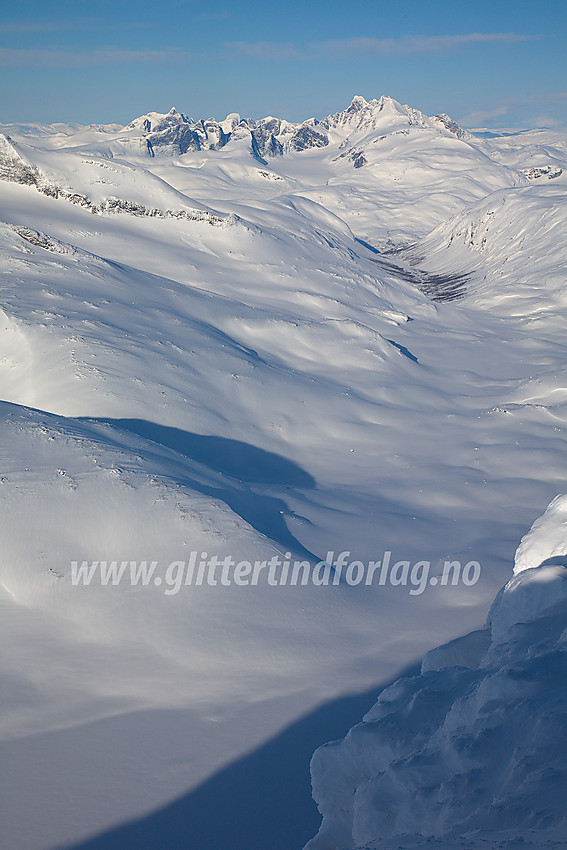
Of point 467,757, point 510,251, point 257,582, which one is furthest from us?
point 510,251

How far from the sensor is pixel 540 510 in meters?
16.4

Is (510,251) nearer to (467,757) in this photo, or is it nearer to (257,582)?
(257,582)

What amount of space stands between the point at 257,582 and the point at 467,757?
5.35 m

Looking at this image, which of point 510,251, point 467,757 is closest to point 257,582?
point 467,757

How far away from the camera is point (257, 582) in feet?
→ 32.9

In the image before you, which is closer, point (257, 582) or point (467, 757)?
point (467, 757)

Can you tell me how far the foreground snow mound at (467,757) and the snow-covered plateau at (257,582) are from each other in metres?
0.03

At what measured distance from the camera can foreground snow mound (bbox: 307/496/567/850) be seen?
4609 millimetres

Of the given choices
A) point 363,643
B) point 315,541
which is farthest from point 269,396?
point 363,643

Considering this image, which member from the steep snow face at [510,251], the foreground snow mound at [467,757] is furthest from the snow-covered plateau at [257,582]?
the steep snow face at [510,251]

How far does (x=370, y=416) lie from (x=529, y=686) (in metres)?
17.6

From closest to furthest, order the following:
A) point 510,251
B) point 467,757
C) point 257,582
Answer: point 467,757 → point 257,582 → point 510,251

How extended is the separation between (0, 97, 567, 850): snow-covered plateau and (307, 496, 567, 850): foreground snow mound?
0.03 m

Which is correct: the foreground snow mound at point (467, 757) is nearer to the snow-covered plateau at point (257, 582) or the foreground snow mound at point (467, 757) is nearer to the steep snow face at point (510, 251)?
the snow-covered plateau at point (257, 582)
